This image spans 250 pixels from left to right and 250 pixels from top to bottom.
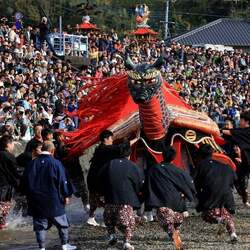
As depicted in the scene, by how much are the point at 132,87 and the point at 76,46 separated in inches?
728

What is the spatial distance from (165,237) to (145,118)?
5.33 ft

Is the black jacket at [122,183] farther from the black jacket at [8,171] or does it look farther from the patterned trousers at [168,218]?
the black jacket at [8,171]

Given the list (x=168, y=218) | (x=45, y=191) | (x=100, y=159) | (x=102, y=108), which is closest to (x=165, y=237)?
(x=168, y=218)

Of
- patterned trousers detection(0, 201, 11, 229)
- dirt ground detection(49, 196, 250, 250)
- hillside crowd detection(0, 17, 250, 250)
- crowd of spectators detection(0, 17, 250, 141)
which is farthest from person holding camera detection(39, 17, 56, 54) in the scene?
patterned trousers detection(0, 201, 11, 229)

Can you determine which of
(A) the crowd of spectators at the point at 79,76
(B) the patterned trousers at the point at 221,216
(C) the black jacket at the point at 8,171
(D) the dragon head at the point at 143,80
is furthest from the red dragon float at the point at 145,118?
(C) the black jacket at the point at 8,171

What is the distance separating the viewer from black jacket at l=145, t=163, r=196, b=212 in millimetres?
8367

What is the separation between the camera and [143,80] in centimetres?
936

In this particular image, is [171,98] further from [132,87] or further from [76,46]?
[76,46]

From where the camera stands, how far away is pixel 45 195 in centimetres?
825

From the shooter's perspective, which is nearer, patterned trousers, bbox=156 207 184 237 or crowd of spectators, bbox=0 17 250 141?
patterned trousers, bbox=156 207 184 237

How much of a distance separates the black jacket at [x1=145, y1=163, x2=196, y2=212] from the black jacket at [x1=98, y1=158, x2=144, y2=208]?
0.50 ft

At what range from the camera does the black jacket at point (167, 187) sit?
27.5 ft

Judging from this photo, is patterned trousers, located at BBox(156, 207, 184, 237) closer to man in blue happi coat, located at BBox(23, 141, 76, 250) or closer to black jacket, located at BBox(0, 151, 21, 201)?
man in blue happi coat, located at BBox(23, 141, 76, 250)

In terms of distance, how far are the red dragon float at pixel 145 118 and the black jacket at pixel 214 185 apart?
2.20 ft
